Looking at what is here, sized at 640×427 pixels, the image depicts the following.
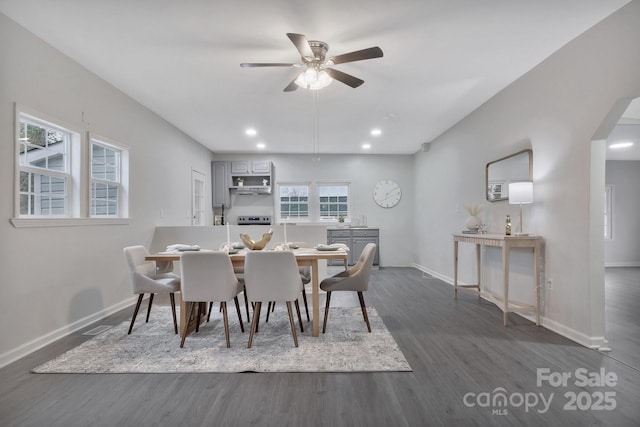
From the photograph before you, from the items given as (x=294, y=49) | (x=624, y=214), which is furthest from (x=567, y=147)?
(x=624, y=214)

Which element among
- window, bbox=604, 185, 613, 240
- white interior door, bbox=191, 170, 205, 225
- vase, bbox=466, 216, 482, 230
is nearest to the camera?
vase, bbox=466, 216, 482, 230

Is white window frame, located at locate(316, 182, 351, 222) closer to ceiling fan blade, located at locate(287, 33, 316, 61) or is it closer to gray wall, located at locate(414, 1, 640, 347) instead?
gray wall, located at locate(414, 1, 640, 347)

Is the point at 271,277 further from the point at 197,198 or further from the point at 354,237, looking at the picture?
the point at 354,237

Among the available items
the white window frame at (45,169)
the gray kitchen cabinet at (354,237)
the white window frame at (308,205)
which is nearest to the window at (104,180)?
the white window frame at (45,169)

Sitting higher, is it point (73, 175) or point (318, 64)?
point (318, 64)

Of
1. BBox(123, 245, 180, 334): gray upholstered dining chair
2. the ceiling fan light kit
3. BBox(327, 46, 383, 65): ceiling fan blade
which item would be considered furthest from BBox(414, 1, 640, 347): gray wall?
BBox(123, 245, 180, 334): gray upholstered dining chair

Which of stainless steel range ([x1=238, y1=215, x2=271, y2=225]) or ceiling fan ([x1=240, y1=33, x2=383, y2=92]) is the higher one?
ceiling fan ([x1=240, y1=33, x2=383, y2=92])

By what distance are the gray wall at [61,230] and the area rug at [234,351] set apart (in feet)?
1.38

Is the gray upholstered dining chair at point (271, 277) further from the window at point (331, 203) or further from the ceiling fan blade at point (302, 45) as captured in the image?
the window at point (331, 203)

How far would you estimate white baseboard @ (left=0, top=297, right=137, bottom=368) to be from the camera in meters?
2.40

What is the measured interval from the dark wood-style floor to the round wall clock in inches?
192

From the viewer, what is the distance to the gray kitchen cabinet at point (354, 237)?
693cm

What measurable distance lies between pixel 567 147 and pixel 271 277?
2844mm

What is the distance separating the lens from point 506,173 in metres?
3.74
